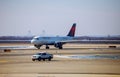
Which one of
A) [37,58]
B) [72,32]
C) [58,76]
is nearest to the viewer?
[58,76]

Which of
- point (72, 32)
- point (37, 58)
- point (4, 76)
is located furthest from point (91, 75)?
point (72, 32)

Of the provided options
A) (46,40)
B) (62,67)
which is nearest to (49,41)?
(46,40)

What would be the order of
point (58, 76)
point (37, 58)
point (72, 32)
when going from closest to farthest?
point (58, 76), point (37, 58), point (72, 32)

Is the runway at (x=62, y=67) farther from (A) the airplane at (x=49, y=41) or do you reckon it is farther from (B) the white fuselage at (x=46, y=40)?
(A) the airplane at (x=49, y=41)

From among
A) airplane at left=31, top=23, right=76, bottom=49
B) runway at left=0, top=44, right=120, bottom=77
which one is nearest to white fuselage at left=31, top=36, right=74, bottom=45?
airplane at left=31, top=23, right=76, bottom=49

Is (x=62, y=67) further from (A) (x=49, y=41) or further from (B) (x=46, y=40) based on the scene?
(A) (x=49, y=41)

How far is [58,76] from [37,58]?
24.2m

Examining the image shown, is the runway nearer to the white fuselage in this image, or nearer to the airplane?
the white fuselage

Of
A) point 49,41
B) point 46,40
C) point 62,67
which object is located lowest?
point 49,41

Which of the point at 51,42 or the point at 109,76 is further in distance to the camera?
the point at 51,42

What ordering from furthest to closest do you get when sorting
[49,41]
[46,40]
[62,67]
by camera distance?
[49,41] → [46,40] → [62,67]

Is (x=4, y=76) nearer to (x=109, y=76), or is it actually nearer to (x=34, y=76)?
(x=34, y=76)

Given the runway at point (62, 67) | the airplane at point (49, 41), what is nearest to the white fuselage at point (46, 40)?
the airplane at point (49, 41)

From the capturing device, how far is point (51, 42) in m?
123
